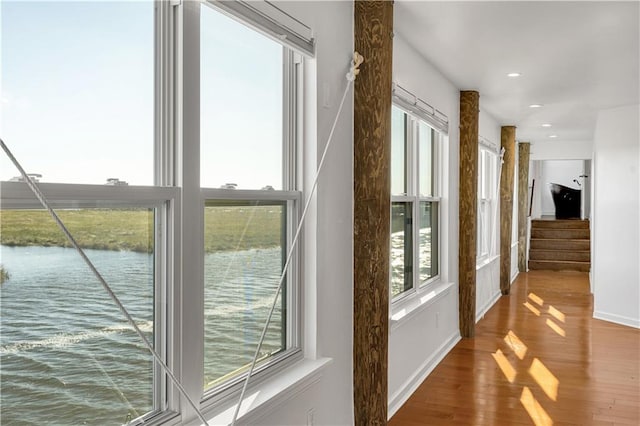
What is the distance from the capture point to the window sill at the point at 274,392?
2102mm

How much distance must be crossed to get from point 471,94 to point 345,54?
3356 millimetres

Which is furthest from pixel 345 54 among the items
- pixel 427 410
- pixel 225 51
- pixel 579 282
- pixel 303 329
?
pixel 579 282

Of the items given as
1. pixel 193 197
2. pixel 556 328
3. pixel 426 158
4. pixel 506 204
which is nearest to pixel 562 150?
pixel 506 204

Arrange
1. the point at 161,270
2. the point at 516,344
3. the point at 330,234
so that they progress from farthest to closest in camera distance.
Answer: the point at 516,344, the point at 330,234, the point at 161,270

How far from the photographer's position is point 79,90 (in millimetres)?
1581

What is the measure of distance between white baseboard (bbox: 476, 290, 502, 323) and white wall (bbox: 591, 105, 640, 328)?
1.28 metres

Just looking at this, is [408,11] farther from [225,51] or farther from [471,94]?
[471,94]

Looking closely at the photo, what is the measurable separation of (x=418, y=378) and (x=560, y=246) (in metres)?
8.97

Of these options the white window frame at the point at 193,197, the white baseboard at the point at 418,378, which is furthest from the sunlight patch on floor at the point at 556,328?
the white window frame at the point at 193,197

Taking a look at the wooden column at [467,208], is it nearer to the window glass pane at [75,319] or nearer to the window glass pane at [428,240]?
the window glass pane at [428,240]

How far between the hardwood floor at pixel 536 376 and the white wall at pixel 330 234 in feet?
3.41

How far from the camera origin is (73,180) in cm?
156

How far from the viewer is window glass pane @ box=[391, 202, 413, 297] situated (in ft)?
14.5

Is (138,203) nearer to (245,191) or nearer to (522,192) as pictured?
(245,191)
